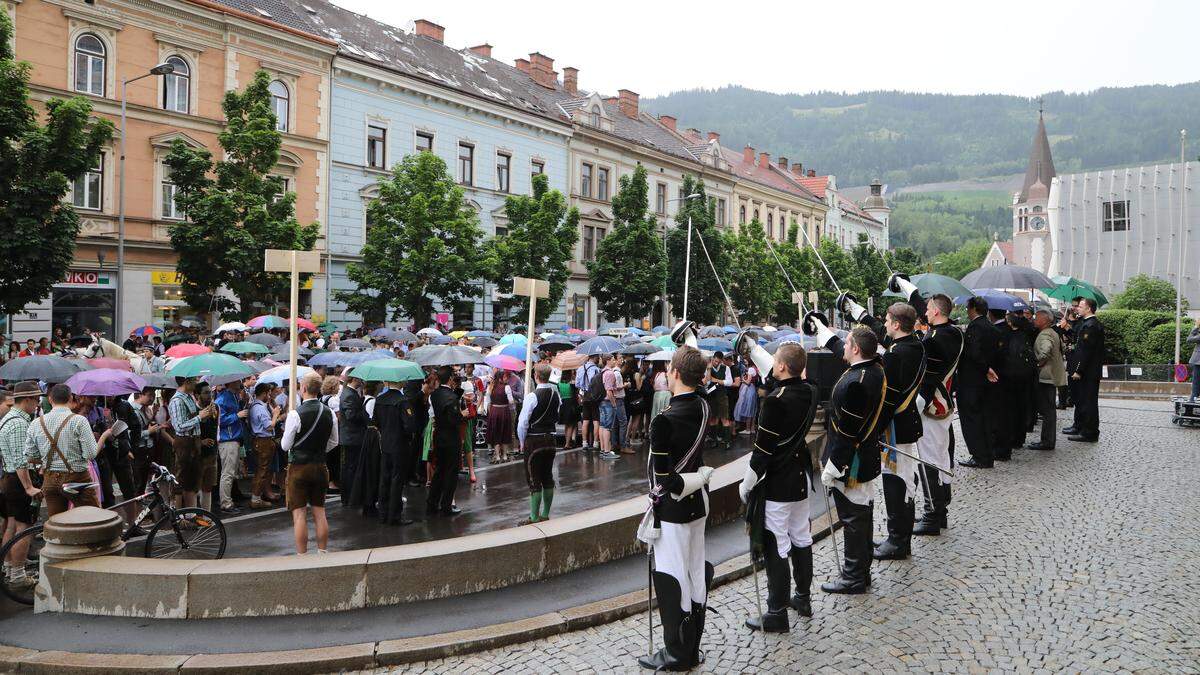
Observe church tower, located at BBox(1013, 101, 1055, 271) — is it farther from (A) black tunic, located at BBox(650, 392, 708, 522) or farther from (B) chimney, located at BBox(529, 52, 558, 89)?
(A) black tunic, located at BBox(650, 392, 708, 522)

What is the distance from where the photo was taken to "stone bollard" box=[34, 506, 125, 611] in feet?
21.4

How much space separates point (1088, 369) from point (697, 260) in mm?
30341

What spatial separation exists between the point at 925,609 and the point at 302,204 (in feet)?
97.5

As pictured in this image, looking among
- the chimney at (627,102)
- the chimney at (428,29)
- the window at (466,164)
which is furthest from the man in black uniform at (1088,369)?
the chimney at (627,102)

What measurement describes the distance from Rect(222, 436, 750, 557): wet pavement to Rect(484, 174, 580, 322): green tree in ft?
61.9

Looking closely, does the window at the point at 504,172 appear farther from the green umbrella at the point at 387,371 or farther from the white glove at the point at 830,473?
the white glove at the point at 830,473

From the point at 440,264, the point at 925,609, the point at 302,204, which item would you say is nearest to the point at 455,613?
the point at 925,609

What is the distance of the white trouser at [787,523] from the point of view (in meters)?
5.97

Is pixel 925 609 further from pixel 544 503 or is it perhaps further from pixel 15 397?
pixel 15 397

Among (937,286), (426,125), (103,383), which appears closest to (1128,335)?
(937,286)

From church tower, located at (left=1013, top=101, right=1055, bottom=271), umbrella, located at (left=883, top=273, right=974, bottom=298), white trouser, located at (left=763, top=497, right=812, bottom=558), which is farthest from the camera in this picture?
church tower, located at (left=1013, top=101, right=1055, bottom=271)

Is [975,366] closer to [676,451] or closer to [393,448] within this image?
[676,451]

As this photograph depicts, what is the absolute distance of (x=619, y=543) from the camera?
7.67 metres

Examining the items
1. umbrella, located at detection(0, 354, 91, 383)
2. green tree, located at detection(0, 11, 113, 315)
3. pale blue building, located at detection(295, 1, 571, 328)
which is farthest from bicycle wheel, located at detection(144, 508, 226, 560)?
pale blue building, located at detection(295, 1, 571, 328)
